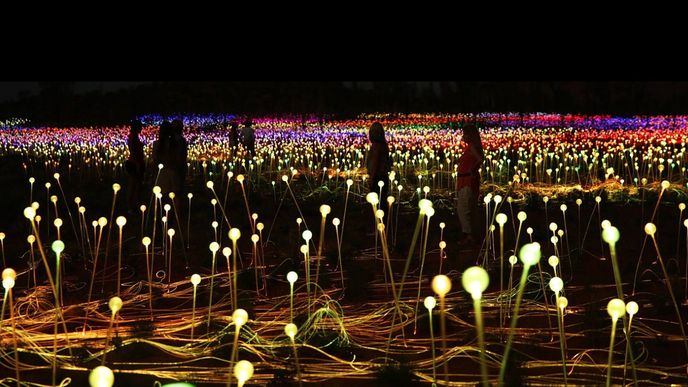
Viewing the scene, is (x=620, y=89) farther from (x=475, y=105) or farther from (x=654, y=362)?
(x=654, y=362)

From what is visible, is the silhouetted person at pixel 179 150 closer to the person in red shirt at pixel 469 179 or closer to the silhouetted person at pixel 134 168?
the silhouetted person at pixel 134 168

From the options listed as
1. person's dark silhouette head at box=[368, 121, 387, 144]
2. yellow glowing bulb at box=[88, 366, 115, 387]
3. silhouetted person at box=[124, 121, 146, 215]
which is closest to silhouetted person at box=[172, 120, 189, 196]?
silhouetted person at box=[124, 121, 146, 215]

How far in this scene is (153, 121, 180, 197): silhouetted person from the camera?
391 inches

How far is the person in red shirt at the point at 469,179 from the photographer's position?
8703 millimetres

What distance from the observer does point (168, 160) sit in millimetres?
9945

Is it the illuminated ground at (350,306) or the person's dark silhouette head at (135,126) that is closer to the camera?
the illuminated ground at (350,306)

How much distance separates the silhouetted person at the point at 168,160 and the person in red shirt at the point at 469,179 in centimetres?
386

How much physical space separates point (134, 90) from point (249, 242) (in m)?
73.0

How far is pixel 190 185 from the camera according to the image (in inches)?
626

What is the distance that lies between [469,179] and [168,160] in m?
4.08

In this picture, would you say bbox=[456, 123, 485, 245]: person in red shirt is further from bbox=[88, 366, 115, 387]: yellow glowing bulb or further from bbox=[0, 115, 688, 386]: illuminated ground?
bbox=[88, 366, 115, 387]: yellow glowing bulb

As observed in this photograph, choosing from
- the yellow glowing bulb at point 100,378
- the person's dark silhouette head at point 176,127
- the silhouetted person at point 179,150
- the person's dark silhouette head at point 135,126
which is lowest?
the yellow glowing bulb at point 100,378

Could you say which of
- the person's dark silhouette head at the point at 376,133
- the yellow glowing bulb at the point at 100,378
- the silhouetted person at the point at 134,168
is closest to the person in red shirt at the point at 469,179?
the person's dark silhouette head at the point at 376,133

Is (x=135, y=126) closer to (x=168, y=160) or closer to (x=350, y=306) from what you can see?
(x=168, y=160)
